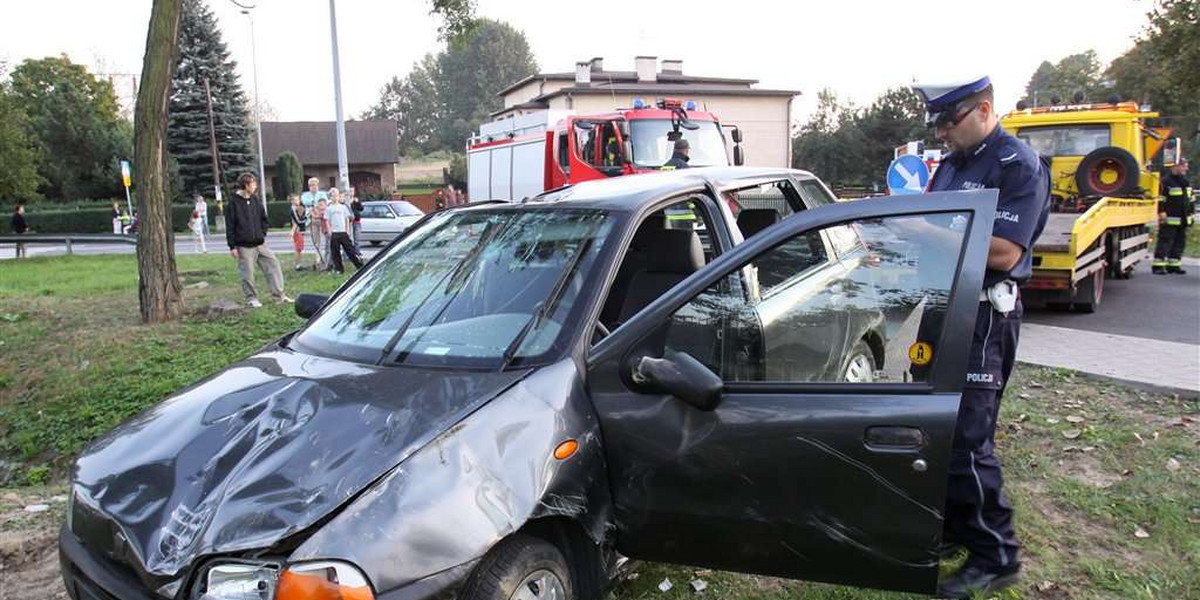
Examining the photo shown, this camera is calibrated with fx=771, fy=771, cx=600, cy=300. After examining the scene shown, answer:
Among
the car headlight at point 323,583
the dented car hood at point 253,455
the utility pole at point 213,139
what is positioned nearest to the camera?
the car headlight at point 323,583

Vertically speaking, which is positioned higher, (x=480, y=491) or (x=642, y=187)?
(x=642, y=187)

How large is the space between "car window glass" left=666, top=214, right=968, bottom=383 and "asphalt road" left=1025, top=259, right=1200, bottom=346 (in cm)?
655

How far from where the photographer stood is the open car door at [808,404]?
240cm

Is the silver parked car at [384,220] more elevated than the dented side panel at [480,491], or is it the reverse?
the silver parked car at [384,220]

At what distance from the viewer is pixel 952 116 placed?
308 centimetres

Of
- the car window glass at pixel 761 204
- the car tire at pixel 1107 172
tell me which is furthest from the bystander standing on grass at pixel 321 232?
the car tire at pixel 1107 172

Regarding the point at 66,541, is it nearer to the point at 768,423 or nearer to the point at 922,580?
the point at 768,423

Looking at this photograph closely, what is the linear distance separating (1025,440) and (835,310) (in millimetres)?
2793

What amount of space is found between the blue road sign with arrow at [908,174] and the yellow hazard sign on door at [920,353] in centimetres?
678

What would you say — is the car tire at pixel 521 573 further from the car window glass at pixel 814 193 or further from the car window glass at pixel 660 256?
the car window glass at pixel 814 193

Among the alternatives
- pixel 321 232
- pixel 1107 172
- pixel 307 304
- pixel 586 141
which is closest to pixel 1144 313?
pixel 1107 172

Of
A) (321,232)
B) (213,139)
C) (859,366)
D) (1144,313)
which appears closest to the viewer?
(859,366)

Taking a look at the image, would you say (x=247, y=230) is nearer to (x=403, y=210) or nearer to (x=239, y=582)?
(x=239, y=582)

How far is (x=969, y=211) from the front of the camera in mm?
2500
